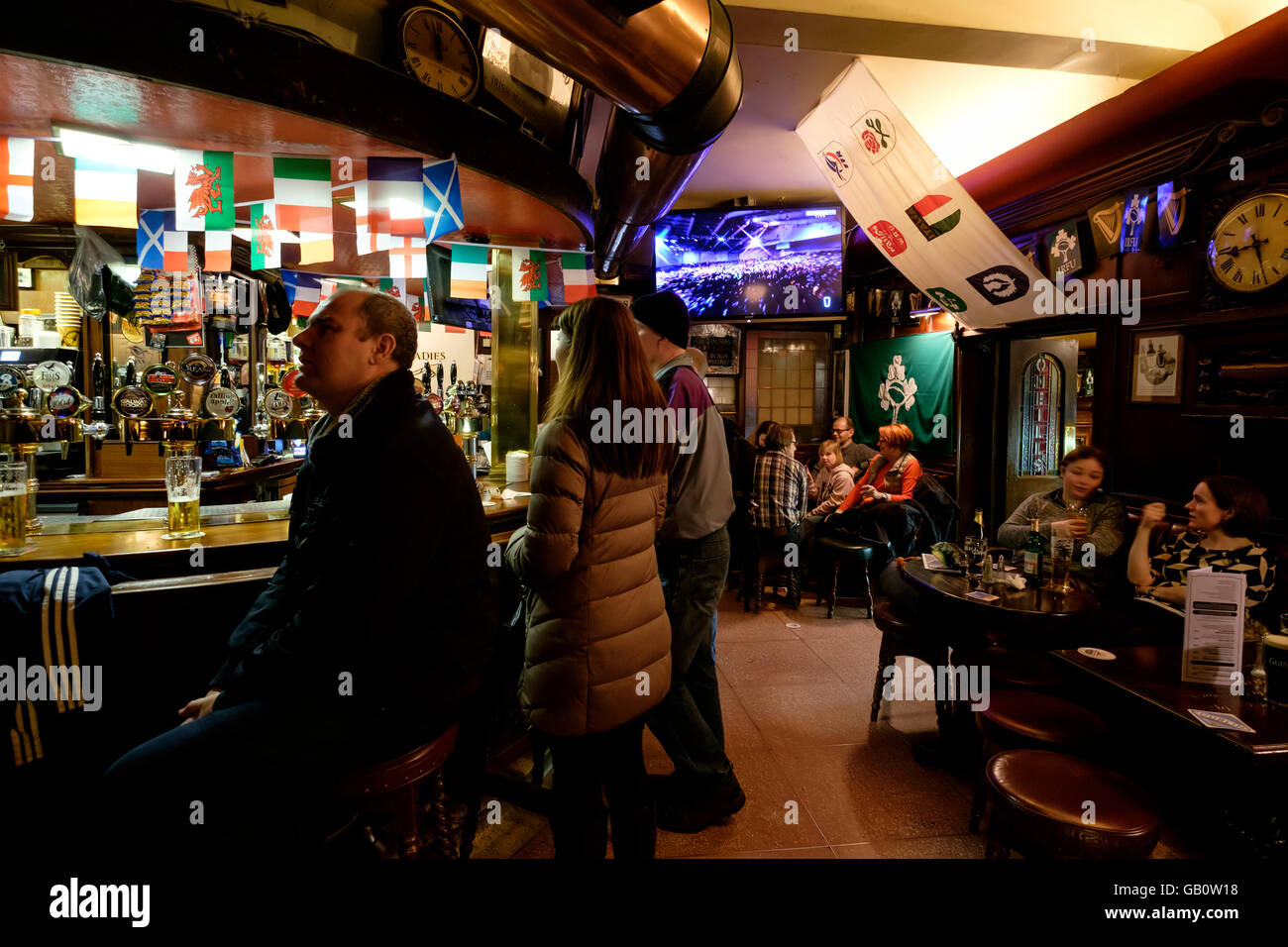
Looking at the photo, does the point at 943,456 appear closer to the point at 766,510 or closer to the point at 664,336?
the point at 766,510

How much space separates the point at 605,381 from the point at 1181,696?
1999 millimetres

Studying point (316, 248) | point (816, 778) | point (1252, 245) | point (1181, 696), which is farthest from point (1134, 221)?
point (316, 248)

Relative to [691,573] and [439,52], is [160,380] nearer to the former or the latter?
[439,52]

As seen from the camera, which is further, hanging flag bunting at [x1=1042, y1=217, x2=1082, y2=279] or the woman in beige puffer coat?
hanging flag bunting at [x1=1042, y1=217, x2=1082, y2=279]

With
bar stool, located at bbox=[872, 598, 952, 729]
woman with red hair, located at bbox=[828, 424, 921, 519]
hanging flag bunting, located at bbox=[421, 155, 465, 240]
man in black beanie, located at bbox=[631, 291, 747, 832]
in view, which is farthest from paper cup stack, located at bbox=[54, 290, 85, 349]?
Answer: bar stool, located at bbox=[872, 598, 952, 729]

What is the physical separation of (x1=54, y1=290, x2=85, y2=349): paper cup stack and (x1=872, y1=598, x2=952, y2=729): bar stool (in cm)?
836

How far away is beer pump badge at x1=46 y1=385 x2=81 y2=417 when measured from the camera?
11.1 ft

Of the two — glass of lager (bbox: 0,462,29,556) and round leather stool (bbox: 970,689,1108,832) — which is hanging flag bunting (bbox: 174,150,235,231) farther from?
round leather stool (bbox: 970,689,1108,832)

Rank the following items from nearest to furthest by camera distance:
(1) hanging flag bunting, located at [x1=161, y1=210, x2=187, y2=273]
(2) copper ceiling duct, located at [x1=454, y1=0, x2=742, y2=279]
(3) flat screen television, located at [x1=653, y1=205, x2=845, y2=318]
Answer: (2) copper ceiling duct, located at [x1=454, y1=0, x2=742, y2=279], (1) hanging flag bunting, located at [x1=161, y1=210, x2=187, y2=273], (3) flat screen television, located at [x1=653, y1=205, x2=845, y2=318]

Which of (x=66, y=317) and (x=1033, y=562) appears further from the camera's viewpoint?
(x=66, y=317)

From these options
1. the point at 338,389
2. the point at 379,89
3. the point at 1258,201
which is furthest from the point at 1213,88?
the point at 338,389

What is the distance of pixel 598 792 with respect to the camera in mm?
1767

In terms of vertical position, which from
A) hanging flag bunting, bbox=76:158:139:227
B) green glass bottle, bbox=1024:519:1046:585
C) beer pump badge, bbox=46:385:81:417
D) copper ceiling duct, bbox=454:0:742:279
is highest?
copper ceiling duct, bbox=454:0:742:279

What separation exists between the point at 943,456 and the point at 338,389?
615 centimetres
